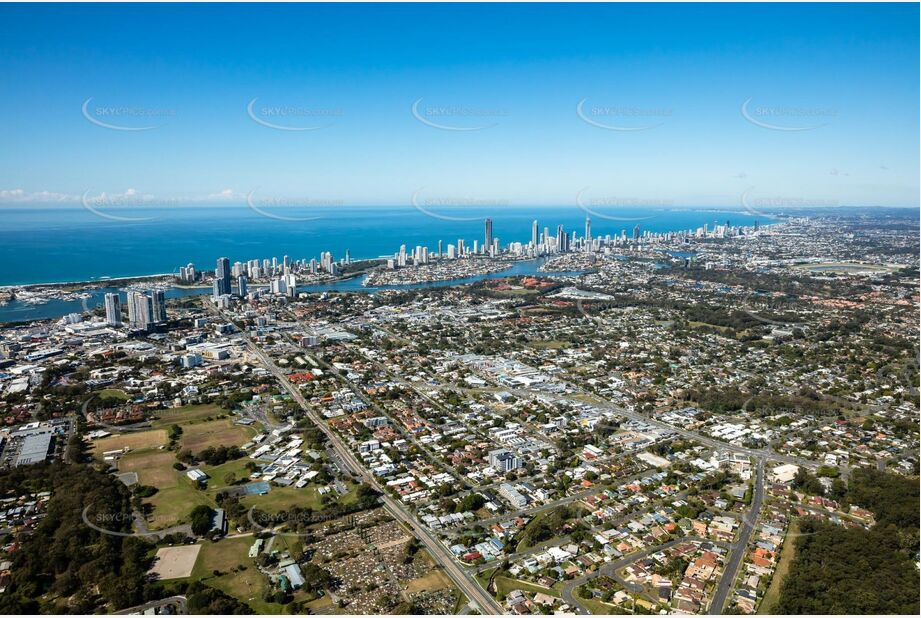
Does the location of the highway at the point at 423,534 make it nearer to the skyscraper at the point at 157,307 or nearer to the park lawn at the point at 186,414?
the park lawn at the point at 186,414

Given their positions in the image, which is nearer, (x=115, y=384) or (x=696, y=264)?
(x=115, y=384)

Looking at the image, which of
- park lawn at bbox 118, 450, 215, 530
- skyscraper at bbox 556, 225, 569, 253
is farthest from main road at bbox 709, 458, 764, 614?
skyscraper at bbox 556, 225, 569, 253

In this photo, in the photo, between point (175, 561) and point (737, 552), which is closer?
point (175, 561)

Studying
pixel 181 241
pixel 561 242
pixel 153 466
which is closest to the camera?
pixel 153 466

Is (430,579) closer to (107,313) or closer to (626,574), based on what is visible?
(626,574)

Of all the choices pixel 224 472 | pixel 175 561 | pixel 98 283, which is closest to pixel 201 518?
pixel 175 561

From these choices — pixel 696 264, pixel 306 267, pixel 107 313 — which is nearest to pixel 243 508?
pixel 107 313

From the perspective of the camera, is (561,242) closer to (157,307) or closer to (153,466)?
(157,307)
